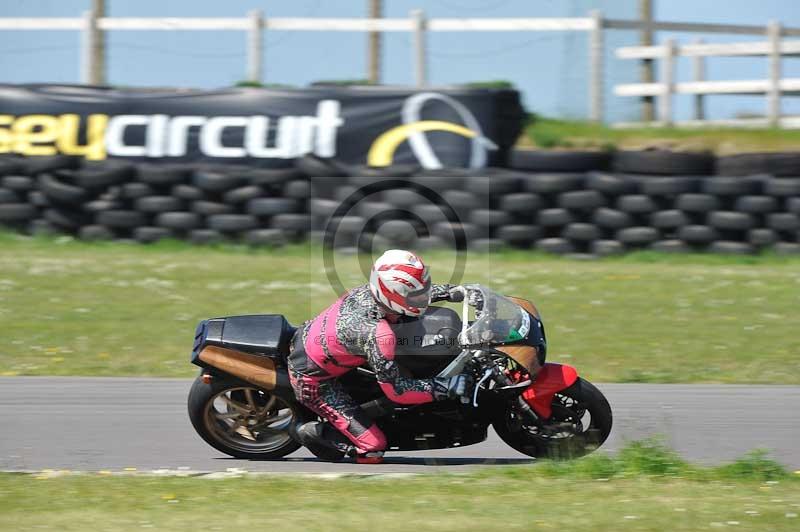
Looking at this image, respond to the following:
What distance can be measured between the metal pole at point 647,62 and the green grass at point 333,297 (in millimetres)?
4376

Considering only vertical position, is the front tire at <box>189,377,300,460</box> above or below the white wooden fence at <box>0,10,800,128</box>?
below

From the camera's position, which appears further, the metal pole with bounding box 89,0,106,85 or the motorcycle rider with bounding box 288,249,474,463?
the metal pole with bounding box 89,0,106,85

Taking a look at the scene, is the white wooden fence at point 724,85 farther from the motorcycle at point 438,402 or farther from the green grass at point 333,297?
the motorcycle at point 438,402

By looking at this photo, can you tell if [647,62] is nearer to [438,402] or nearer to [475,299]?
[475,299]

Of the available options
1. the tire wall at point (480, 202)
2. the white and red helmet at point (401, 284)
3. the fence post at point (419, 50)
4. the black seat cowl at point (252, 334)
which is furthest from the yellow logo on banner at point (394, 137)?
the white and red helmet at point (401, 284)

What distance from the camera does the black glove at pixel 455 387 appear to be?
5980mm

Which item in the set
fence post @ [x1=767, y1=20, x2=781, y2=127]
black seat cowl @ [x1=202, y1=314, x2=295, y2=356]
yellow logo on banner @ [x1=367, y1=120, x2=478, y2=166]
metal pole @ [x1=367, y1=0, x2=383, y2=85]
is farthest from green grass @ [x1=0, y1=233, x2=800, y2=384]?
fence post @ [x1=767, y1=20, x2=781, y2=127]

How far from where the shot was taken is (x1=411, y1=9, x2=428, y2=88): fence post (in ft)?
51.2

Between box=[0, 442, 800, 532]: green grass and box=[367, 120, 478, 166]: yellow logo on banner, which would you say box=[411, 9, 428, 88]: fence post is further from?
Answer: box=[0, 442, 800, 532]: green grass

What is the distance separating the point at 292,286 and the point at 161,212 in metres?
2.60

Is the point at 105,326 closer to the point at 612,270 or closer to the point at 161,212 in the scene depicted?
the point at 161,212

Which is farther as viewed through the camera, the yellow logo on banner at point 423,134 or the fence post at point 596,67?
the fence post at point 596,67

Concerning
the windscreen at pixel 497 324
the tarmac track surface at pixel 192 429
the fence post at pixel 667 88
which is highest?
the fence post at pixel 667 88

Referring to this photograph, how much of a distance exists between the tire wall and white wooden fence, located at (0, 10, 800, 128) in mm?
2537
